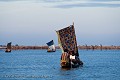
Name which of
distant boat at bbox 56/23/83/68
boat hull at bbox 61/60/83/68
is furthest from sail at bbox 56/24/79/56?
boat hull at bbox 61/60/83/68

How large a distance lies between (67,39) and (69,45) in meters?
0.86

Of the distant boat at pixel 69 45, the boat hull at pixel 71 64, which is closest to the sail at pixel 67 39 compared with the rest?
the distant boat at pixel 69 45

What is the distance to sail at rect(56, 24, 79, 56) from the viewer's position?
68.1 m

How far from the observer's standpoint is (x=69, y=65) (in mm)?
66250

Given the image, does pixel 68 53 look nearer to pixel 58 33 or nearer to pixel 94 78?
pixel 58 33

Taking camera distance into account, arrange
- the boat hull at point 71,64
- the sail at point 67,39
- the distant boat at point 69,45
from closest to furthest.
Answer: the boat hull at point 71,64, the distant boat at point 69,45, the sail at point 67,39

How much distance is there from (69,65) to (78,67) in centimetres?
370

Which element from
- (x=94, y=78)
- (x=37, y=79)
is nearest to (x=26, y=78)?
(x=37, y=79)

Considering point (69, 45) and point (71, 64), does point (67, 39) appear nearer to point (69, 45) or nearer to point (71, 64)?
point (69, 45)

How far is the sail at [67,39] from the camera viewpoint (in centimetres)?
6812

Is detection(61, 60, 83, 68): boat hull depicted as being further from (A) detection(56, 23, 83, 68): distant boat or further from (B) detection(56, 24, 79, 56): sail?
(B) detection(56, 24, 79, 56): sail

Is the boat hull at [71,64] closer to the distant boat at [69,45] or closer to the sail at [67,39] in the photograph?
the distant boat at [69,45]

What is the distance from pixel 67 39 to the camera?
69.1 m

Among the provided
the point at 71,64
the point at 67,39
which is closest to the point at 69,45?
the point at 67,39
